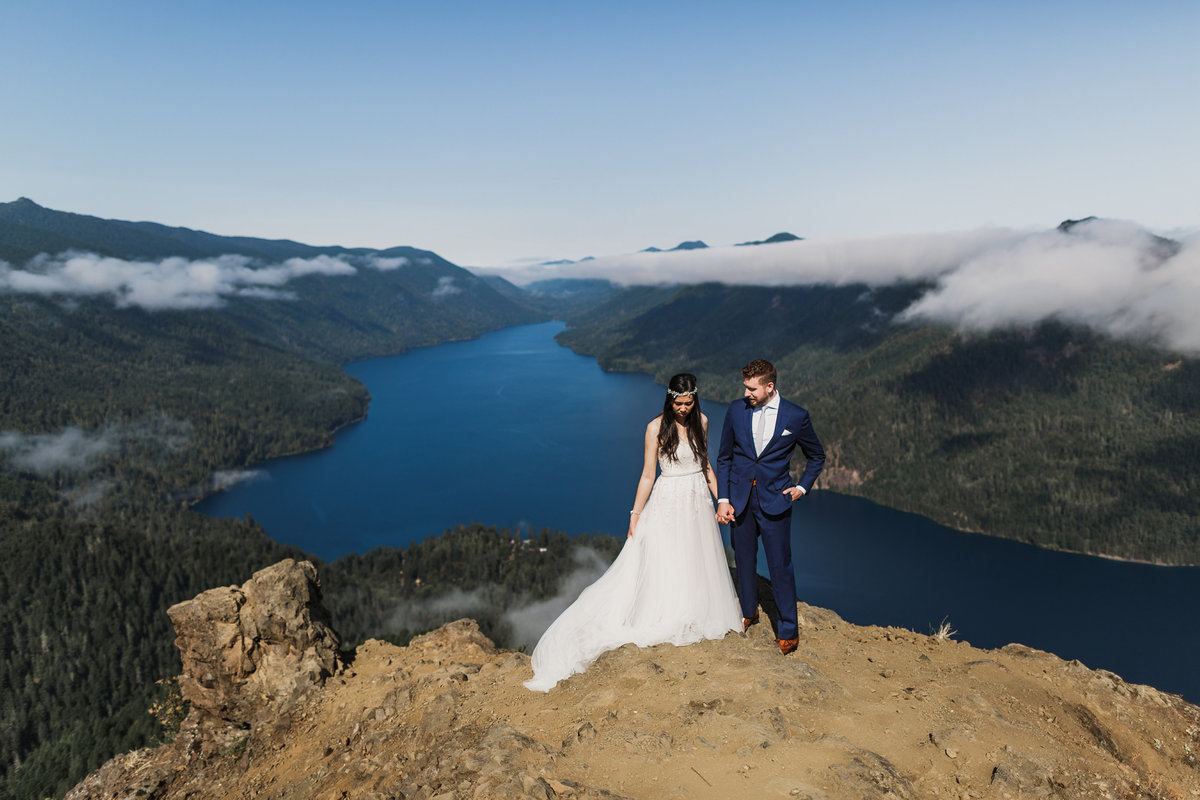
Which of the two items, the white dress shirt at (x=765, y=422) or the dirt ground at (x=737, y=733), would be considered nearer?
the dirt ground at (x=737, y=733)

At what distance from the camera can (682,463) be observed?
9.83 meters

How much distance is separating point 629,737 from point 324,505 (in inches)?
7786

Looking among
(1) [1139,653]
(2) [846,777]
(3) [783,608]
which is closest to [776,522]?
(3) [783,608]

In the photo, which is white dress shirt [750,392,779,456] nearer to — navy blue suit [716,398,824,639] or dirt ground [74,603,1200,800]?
navy blue suit [716,398,824,639]

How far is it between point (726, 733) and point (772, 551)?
9.72ft

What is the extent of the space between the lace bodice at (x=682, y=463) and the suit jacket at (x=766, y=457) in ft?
1.84

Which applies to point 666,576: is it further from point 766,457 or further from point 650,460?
point 766,457

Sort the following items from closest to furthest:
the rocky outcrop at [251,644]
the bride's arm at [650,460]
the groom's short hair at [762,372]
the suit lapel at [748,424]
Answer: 1. the groom's short hair at [762,372]
2. the suit lapel at [748,424]
3. the bride's arm at [650,460]
4. the rocky outcrop at [251,644]

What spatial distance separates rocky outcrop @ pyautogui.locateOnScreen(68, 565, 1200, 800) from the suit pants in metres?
0.64

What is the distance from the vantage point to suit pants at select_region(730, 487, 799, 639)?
9.14 meters

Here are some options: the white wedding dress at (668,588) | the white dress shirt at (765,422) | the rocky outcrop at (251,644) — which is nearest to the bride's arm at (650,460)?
the white wedding dress at (668,588)

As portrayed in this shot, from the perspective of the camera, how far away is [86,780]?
36.9ft

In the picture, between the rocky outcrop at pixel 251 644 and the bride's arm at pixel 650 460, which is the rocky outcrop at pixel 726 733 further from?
the bride's arm at pixel 650 460

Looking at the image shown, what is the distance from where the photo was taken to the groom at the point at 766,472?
29.3 feet
